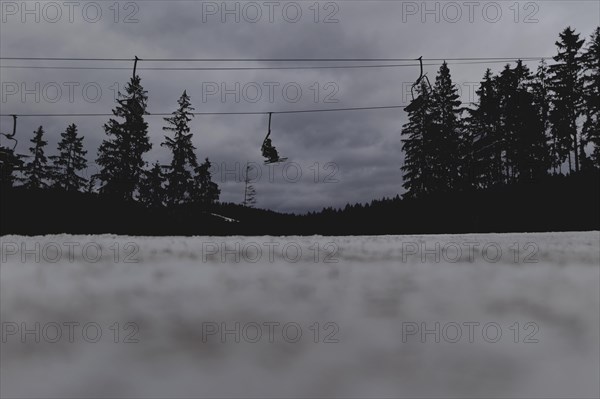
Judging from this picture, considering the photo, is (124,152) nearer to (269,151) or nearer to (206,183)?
(206,183)

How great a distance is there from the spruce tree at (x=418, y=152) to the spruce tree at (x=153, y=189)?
24664 millimetres

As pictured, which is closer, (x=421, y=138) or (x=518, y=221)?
(x=518, y=221)

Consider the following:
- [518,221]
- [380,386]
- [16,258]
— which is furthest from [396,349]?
[518,221]

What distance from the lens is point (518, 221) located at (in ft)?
55.5

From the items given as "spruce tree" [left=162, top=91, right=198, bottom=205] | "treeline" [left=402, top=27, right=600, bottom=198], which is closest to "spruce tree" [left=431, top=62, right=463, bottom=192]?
"treeline" [left=402, top=27, right=600, bottom=198]

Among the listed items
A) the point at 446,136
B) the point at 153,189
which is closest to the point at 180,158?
the point at 153,189

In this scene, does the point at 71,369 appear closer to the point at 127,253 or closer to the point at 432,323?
the point at 432,323

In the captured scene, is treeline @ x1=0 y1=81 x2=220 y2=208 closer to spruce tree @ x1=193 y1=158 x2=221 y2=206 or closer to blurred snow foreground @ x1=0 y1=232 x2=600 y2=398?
spruce tree @ x1=193 y1=158 x2=221 y2=206

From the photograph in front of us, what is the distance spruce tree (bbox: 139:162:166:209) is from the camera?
119 ft

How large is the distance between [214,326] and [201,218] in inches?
1269

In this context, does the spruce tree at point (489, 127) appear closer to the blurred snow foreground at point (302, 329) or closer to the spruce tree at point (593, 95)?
the spruce tree at point (593, 95)

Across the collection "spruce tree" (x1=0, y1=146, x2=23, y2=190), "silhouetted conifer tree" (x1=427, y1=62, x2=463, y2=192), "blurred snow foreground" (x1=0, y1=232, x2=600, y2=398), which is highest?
"silhouetted conifer tree" (x1=427, y1=62, x2=463, y2=192)

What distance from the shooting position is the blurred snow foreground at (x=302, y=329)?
92cm

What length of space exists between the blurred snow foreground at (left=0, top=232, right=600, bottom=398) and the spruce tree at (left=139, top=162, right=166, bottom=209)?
3685 cm
